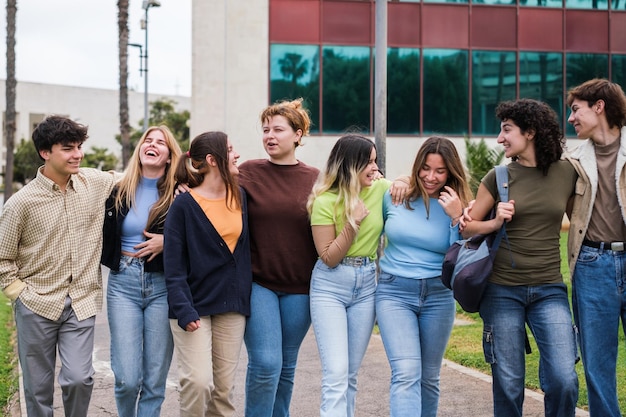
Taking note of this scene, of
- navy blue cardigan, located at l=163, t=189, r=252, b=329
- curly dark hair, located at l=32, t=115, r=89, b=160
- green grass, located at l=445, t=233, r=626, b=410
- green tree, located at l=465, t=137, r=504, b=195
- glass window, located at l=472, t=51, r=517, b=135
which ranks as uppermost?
glass window, located at l=472, t=51, r=517, b=135

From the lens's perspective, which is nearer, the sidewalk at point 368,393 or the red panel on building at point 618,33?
the sidewalk at point 368,393

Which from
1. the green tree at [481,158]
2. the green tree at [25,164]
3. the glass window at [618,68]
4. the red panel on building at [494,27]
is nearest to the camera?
the green tree at [481,158]

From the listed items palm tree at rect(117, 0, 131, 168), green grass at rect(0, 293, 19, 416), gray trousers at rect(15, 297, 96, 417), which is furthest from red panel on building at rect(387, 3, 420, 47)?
gray trousers at rect(15, 297, 96, 417)

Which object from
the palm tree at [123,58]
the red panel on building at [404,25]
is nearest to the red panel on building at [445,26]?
the red panel on building at [404,25]

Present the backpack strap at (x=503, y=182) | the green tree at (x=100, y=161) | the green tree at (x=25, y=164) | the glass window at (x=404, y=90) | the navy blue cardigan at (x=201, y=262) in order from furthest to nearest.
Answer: the green tree at (x=100, y=161), the green tree at (x=25, y=164), the glass window at (x=404, y=90), the navy blue cardigan at (x=201, y=262), the backpack strap at (x=503, y=182)

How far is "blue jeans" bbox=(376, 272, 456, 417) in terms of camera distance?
4.90 m

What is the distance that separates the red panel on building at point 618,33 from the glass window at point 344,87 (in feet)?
27.1

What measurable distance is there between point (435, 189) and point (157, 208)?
1.72m

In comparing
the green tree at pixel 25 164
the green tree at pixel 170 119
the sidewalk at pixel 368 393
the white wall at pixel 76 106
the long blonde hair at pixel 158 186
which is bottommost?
the sidewalk at pixel 368 393

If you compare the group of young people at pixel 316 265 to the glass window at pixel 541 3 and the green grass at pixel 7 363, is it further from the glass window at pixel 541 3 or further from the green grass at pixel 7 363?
the glass window at pixel 541 3

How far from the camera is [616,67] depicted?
27859 mm

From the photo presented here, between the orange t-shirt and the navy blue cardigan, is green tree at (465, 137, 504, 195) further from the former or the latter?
the navy blue cardigan

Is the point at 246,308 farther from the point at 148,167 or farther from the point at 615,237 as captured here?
the point at 615,237

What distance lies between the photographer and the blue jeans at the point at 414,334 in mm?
4898
